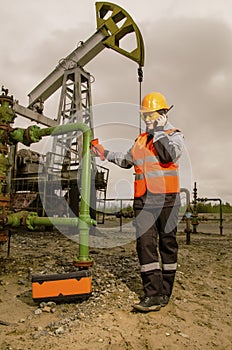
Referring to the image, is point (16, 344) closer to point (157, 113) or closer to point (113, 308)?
point (113, 308)

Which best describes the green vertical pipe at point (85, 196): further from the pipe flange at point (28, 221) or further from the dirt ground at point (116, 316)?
the pipe flange at point (28, 221)

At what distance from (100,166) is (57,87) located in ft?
15.1

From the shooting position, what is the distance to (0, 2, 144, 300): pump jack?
8.16 ft

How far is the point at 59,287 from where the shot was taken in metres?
2.46

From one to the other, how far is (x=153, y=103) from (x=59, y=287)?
1734 mm

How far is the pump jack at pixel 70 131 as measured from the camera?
2486 mm

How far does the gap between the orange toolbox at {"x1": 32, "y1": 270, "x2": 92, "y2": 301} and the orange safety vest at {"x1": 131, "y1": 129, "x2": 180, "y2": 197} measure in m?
0.86

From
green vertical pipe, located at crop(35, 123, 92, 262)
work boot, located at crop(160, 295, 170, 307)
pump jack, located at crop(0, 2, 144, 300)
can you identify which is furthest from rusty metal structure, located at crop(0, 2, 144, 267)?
work boot, located at crop(160, 295, 170, 307)

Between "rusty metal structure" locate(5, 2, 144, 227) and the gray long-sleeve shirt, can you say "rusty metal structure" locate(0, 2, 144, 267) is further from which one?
the gray long-sleeve shirt

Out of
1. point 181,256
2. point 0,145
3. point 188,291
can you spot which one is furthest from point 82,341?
point 181,256

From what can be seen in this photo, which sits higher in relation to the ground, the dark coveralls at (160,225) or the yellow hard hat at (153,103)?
the yellow hard hat at (153,103)

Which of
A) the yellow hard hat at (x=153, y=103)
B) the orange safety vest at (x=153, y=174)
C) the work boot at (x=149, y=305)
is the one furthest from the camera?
the yellow hard hat at (x=153, y=103)

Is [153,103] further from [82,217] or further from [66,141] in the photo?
[66,141]

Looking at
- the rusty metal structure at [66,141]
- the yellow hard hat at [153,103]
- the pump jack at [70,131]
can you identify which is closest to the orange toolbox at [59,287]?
the pump jack at [70,131]
